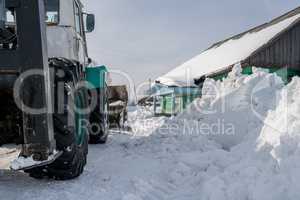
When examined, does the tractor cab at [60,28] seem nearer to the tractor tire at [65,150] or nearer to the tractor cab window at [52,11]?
the tractor cab window at [52,11]

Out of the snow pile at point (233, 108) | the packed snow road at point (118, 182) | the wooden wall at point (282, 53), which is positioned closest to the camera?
the packed snow road at point (118, 182)

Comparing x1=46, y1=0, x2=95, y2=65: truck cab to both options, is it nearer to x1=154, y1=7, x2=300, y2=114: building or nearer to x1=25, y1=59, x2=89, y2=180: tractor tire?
x1=25, y1=59, x2=89, y2=180: tractor tire

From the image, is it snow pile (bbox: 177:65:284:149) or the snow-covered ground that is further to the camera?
snow pile (bbox: 177:65:284:149)

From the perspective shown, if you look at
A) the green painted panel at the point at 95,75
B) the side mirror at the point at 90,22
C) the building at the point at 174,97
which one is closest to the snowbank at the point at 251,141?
the green painted panel at the point at 95,75

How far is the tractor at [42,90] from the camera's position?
11.3ft

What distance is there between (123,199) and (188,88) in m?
15.5

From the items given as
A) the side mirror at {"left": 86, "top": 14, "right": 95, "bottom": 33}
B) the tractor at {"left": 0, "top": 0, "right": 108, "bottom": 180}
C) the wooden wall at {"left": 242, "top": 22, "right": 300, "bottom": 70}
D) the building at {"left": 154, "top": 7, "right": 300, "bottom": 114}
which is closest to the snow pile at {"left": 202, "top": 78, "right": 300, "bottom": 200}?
the tractor at {"left": 0, "top": 0, "right": 108, "bottom": 180}

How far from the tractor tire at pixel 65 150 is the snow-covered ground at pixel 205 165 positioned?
110mm

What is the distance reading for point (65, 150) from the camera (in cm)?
430

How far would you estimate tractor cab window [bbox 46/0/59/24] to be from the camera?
512 cm

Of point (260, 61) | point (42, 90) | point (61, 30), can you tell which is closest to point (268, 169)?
point (42, 90)

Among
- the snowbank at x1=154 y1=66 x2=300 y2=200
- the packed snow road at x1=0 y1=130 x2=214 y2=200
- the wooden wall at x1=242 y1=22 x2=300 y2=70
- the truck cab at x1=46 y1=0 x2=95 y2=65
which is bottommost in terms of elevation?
the packed snow road at x1=0 y1=130 x2=214 y2=200

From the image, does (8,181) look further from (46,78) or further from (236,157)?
(236,157)

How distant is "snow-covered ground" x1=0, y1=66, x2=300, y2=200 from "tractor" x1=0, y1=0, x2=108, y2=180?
37cm
